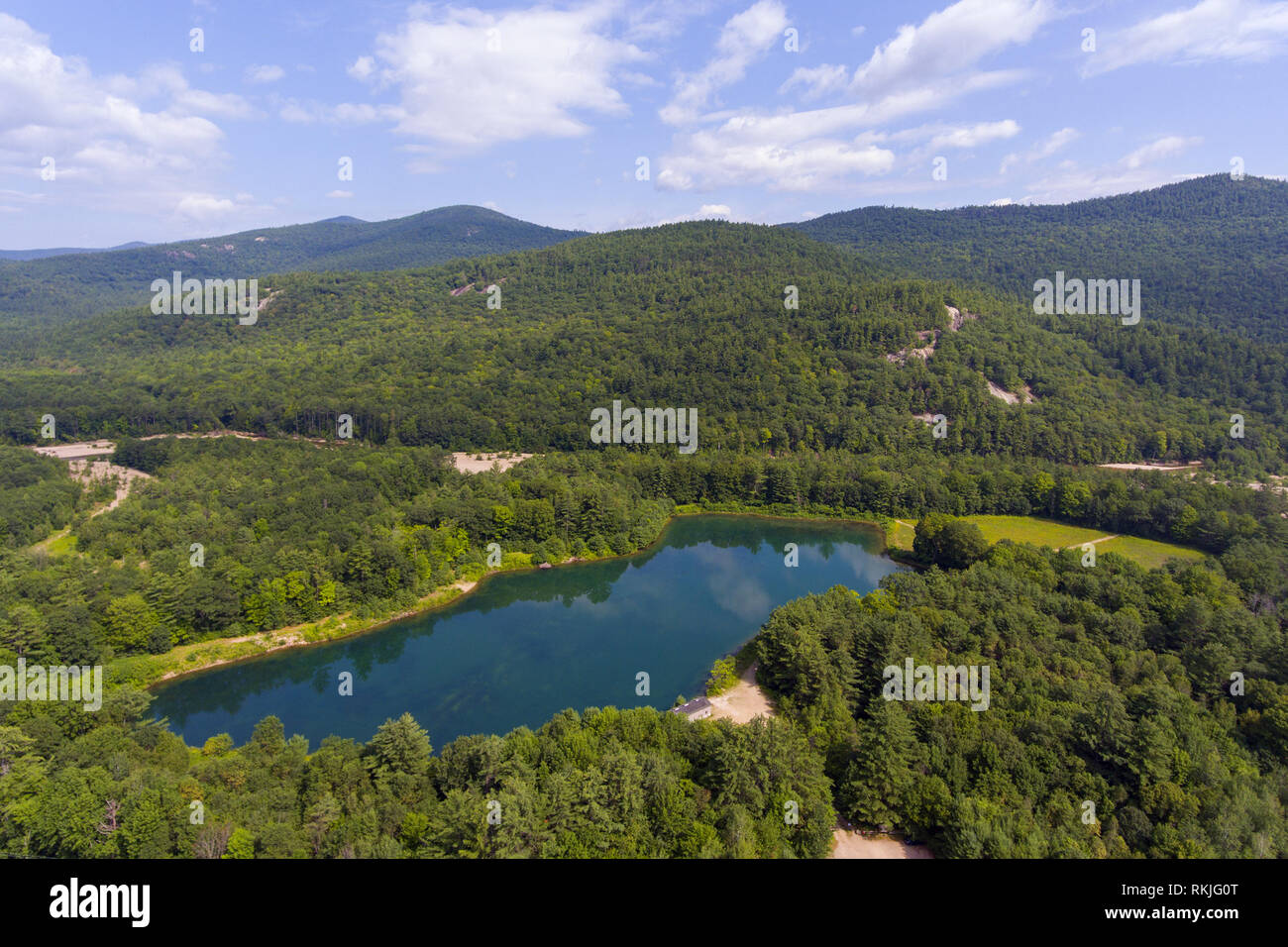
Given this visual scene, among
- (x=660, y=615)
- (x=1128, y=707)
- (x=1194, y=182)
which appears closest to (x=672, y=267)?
(x=660, y=615)

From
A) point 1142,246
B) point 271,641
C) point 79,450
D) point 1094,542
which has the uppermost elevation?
point 1142,246

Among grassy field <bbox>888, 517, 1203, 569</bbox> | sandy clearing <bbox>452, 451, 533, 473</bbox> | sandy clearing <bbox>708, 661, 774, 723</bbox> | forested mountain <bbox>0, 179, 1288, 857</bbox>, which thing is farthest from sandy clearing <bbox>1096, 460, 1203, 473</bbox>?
sandy clearing <bbox>452, 451, 533, 473</bbox>

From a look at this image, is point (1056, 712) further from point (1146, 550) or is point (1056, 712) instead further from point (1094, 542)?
point (1146, 550)

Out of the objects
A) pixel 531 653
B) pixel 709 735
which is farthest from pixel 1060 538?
pixel 531 653

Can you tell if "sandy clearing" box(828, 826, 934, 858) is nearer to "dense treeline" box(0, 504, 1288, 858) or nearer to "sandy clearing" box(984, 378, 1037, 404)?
"dense treeline" box(0, 504, 1288, 858)

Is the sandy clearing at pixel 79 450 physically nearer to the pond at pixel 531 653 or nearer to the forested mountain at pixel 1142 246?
the pond at pixel 531 653

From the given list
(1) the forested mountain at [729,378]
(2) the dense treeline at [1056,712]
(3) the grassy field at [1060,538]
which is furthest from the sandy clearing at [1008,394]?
(2) the dense treeline at [1056,712]

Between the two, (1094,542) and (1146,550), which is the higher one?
(1094,542)
